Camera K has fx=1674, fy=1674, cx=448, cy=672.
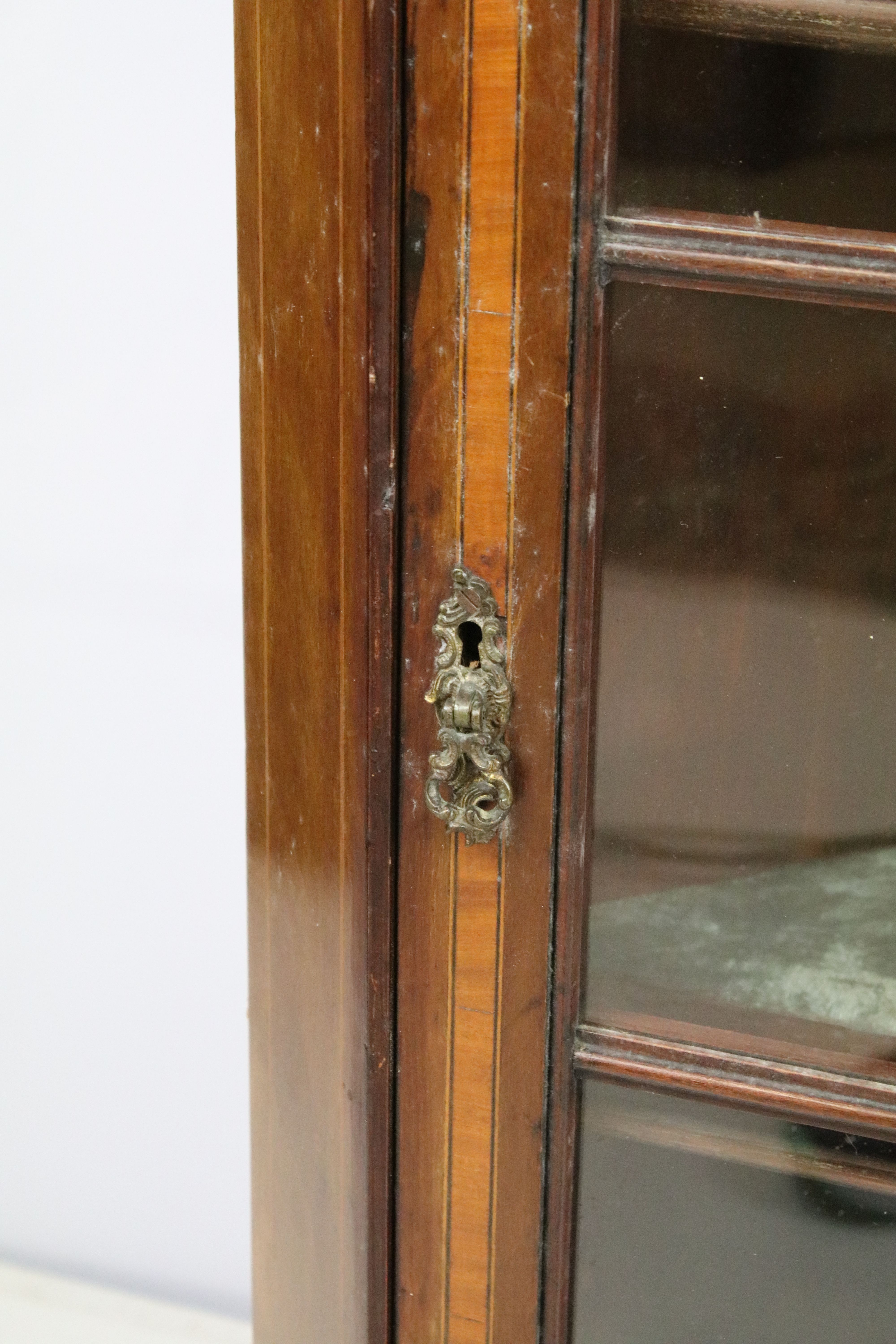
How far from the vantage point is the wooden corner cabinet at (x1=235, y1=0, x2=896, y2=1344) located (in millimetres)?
667

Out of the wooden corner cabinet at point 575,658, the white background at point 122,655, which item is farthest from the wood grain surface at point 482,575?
the white background at point 122,655

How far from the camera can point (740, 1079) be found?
2.47ft

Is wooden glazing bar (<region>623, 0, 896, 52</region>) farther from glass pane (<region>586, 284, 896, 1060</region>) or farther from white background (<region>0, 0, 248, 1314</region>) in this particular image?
white background (<region>0, 0, 248, 1314</region>)

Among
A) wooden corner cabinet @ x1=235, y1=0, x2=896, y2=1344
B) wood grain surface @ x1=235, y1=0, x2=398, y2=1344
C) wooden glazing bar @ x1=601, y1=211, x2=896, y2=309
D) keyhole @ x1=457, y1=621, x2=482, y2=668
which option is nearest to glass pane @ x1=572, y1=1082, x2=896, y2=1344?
wooden corner cabinet @ x1=235, y1=0, x2=896, y2=1344

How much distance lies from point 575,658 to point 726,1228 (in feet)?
0.93

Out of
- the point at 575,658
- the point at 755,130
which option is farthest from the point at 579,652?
the point at 755,130

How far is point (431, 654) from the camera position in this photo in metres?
0.74

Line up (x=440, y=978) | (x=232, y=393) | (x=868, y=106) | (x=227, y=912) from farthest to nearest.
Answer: (x=227, y=912) → (x=232, y=393) → (x=440, y=978) → (x=868, y=106)

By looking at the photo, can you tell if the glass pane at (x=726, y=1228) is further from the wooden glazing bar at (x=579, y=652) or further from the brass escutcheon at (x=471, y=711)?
the brass escutcheon at (x=471, y=711)

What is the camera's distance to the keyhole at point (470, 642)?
2.40ft

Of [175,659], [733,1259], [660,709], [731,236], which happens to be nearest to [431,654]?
[660,709]

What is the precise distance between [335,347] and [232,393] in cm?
36

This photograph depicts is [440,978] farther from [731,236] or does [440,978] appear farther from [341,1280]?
[731,236]

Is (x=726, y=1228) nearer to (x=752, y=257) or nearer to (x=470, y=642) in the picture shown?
(x=470, y=642)
